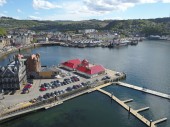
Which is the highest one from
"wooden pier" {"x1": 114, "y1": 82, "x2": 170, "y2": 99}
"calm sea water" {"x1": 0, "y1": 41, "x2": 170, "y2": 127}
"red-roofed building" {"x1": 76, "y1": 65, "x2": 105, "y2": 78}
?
"red-roofed building" {"x1": 76, "y1": 65, "x2": 105, "y2": 78}

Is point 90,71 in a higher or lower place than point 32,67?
lower

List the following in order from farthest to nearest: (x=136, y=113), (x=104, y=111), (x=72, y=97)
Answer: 1. (x=72, y=97)
2. (x=104, y=111)
3. (x=136, y=113)

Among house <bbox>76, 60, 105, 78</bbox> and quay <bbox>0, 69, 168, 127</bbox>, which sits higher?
house <bbox>76, 60, 105, 78</bbox>

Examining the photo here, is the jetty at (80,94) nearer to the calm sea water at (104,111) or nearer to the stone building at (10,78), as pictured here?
the calm sea water at (104,111)

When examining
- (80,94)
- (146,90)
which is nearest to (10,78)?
(80,94)

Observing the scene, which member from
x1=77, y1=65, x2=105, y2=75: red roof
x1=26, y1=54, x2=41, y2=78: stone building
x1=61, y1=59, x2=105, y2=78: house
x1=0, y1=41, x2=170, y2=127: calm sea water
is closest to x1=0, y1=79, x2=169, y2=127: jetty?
x1=0, y1=41, x2=170, y2=127: calm sea water

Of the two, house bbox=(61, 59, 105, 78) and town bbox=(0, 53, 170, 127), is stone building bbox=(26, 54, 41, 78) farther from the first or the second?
house bbox=(61, 59, 105, 78)

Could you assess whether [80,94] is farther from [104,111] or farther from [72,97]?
[104,111]

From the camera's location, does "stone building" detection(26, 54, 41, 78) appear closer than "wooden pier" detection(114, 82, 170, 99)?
No

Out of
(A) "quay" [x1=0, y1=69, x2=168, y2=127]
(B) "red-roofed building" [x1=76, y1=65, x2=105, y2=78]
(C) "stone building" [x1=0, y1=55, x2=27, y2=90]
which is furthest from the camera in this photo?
(B) "red-roofed building" [x1=76, y1=65, x2=105, y2=78]

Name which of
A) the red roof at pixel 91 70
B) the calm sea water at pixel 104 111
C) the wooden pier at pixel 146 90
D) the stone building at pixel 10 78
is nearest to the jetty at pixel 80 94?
the wooden pier at pixel 146 90

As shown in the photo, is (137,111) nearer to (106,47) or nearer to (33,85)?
(33,85)
